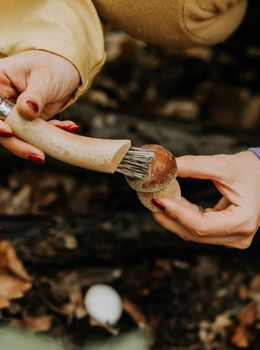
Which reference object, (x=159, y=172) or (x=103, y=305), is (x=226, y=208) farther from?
(x=103, y=305)

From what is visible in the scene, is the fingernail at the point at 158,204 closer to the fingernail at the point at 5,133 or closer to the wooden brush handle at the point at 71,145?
the wooden brush handle at the point at 71,145

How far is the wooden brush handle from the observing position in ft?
3.84

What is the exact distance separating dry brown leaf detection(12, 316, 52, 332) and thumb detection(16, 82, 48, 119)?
30.8 inches

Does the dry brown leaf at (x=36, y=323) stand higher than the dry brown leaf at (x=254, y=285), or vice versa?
the dry brown leaf at (x=254, y=285)

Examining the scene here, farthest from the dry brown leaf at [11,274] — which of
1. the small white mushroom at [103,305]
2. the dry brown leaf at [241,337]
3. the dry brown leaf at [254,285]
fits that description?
the dry brown leaf at [254,285]

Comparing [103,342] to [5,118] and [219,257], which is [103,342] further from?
[5,118]

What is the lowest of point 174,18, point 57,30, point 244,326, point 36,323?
point 36,323

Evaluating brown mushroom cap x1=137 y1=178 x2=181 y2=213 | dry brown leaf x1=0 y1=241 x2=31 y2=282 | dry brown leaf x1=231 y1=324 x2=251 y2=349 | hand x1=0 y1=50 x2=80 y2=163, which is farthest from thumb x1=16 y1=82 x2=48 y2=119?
dry brown leaf x1=231 y1=324 x2=251 y2=349

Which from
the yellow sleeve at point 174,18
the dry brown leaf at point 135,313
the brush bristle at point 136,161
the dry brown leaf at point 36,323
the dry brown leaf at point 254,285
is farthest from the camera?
the dry brown leaf at point 254,285

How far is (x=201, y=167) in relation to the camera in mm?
1288

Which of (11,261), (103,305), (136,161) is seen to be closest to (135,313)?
(103,305)

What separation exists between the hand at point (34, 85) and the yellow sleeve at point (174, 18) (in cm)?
26

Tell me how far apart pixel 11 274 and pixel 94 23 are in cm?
83

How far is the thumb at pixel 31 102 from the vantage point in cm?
112
